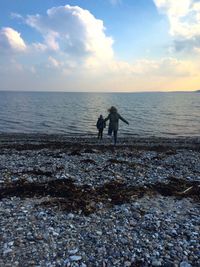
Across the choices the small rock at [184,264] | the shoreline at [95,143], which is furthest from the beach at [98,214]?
the shoreline at [95,143]

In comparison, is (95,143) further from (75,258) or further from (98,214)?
(75,258)

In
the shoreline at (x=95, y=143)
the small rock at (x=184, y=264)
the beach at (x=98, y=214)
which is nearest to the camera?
the small rock at (x=184, y=264)

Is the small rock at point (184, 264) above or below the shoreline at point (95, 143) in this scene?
above

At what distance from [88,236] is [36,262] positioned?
6.36ft

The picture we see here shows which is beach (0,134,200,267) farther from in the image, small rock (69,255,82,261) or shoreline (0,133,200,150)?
shoreline (0,133,200,150)

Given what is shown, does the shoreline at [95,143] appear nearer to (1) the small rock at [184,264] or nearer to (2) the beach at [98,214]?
(2) the beach at [98,214]

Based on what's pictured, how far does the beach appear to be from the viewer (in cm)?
800

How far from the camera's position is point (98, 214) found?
1062cm

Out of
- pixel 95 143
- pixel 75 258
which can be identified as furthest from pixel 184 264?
pixel 95 143

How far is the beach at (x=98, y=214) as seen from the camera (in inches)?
315

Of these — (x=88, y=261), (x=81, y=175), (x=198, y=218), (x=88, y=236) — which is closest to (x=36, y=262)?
(x=88, y=261)

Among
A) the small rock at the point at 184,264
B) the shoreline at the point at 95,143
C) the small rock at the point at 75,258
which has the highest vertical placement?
the small rock at the point at 184,264

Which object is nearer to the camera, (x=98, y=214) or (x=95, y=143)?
(x=98, y=214)

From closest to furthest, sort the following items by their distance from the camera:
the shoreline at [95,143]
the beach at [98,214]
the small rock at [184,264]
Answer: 1. the small rock at [184,264]
2. the beach at [98,214]
3. the shoreline at [95,143]
